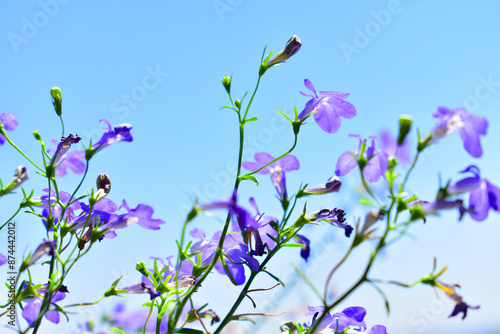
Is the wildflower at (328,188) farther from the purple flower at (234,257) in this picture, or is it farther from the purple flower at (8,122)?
the purple flower at (8,122)

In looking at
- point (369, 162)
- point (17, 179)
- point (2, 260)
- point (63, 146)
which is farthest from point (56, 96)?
point (369, 162)

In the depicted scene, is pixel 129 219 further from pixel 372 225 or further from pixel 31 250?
pixel 372 225

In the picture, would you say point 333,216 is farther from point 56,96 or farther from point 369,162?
point 56,96

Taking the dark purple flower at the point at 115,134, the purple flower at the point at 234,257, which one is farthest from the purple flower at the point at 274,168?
the dark purple flower at the point at 115,134

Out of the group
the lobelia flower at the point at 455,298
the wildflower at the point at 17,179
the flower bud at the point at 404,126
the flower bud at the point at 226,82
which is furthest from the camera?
the flower bud at the point at 226,82

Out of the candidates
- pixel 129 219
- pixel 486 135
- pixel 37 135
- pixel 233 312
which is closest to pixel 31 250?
pixel 129 219

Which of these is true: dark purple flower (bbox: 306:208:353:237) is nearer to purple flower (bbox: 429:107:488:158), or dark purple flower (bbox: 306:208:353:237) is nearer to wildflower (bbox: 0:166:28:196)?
purple flower (bbox: 429:107:488:158)

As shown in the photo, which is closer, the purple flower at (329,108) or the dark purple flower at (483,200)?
the dark purple flower at (483,200)

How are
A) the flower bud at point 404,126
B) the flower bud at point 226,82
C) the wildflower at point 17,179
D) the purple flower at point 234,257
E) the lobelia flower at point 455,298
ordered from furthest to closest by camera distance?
the flower bud at point 226,82
the wildflower at point 17,179
the purple flower at point 234,257
the flower bud at point 404,126
the lobelia flower at point 455,298
